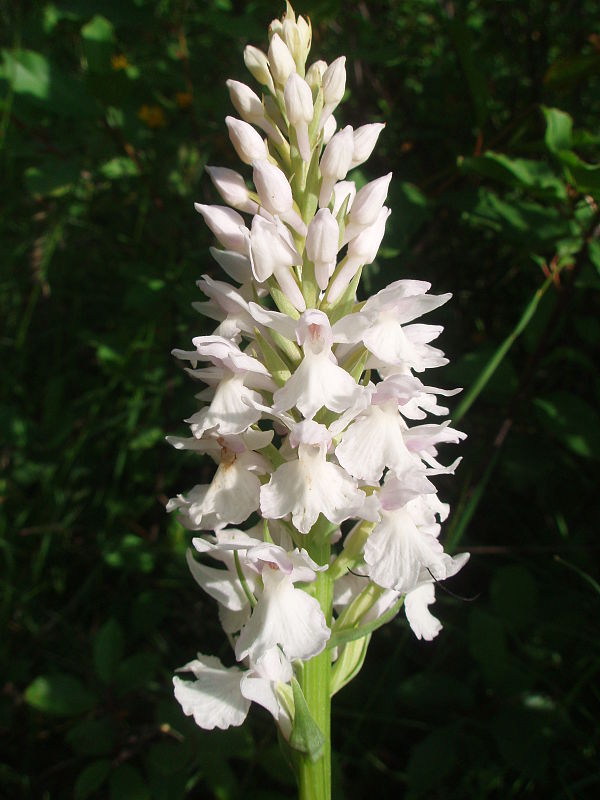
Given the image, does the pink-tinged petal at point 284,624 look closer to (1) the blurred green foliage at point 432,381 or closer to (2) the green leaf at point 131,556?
(1) the blurred green foliage at point 432,381

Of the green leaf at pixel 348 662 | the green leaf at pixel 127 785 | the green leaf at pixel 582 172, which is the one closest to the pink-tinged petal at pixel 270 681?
the green leaf at pixel 348 662

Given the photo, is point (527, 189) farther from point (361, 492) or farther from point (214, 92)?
point (214, 92)

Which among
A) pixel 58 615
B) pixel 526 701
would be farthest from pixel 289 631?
pixel 58 615

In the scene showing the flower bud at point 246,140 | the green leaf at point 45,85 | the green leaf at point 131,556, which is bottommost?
the green leaf at point 131,556

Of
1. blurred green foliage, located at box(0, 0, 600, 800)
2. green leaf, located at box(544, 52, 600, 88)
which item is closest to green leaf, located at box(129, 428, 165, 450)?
blurred green foliage, located at box(0, 0, 600, 800)

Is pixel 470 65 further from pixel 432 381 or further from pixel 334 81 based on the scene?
pixel 432 381

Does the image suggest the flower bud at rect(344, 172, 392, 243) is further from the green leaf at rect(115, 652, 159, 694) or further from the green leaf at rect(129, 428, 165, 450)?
the green leaf at rect(129, 428, 165, 450)
